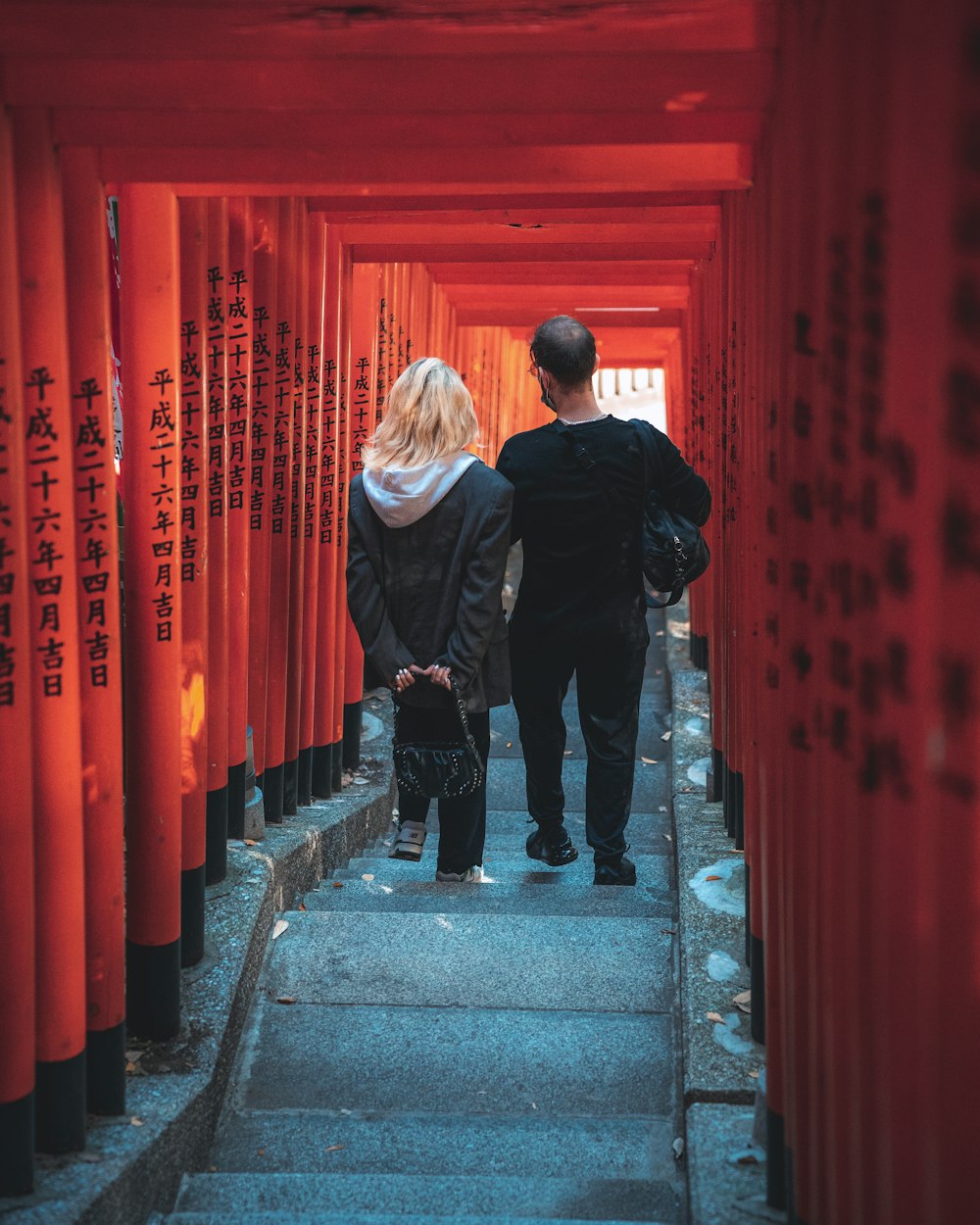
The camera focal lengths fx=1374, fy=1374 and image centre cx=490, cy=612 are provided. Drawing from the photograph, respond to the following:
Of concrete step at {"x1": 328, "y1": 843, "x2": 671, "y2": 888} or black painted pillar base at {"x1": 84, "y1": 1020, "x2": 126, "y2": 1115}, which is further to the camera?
concrete step at {"x1": 328, "y1": 843, "x2": 671, "y2": 888}

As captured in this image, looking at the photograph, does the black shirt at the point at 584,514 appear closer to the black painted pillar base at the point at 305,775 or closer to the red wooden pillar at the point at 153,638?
the black painted pillar base at the point at 305,775

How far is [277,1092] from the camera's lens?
12.3ft

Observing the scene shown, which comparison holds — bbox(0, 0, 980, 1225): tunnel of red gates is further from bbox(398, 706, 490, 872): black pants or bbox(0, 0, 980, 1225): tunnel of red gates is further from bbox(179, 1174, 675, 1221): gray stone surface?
bbox(398, 706, 490, 872): black pants

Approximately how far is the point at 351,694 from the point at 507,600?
7.04 metres

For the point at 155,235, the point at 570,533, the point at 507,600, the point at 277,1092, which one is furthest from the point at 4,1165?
the point at 507,600

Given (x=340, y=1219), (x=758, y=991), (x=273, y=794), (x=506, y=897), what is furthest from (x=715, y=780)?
(x=340, y=1219)

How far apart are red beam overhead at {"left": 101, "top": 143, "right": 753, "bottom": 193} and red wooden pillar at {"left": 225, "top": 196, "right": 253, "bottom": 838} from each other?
1.69 m

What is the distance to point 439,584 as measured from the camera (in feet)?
15.6

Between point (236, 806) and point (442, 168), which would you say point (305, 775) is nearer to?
point (236, 806)

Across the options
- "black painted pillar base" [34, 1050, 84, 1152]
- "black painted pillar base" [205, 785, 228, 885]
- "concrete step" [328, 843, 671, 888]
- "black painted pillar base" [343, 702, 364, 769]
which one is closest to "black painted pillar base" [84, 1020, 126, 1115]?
"black painted pillar base" [34, 1050, 84, 1152]

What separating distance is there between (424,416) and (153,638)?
1494mm

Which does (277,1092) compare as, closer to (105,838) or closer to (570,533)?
(105,838)

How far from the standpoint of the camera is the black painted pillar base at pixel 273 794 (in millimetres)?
5547

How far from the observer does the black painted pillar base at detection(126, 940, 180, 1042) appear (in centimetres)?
361
